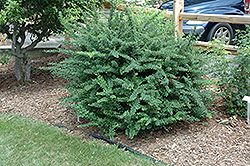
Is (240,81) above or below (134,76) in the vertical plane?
below

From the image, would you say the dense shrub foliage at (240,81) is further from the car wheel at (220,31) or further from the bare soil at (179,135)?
the car wheel at (220,31)

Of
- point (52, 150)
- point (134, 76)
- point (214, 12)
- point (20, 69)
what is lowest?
point (52, 150)

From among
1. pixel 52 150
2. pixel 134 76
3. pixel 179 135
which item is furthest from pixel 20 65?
pixel 179 135

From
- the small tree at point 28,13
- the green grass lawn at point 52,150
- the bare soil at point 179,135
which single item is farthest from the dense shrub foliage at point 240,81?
the small tree at point 28,13

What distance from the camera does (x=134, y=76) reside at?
11.3ft

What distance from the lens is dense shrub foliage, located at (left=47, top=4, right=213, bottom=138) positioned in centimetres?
344

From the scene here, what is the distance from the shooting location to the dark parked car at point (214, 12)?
663 centimetres

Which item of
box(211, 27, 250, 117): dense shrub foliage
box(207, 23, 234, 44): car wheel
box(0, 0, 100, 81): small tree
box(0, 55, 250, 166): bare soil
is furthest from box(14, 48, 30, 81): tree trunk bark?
box(207, 23, 234, 44): car wheel

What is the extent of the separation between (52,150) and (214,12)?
5.69 metres

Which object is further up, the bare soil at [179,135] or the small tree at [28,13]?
the small tree at [28,13]

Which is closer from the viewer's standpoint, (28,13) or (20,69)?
(28,13)

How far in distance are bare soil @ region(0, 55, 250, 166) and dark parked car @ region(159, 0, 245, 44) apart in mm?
2812

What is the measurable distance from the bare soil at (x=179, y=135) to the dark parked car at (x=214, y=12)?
2.81 meters

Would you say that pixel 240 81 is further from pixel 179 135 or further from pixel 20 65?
pixel 20 65
